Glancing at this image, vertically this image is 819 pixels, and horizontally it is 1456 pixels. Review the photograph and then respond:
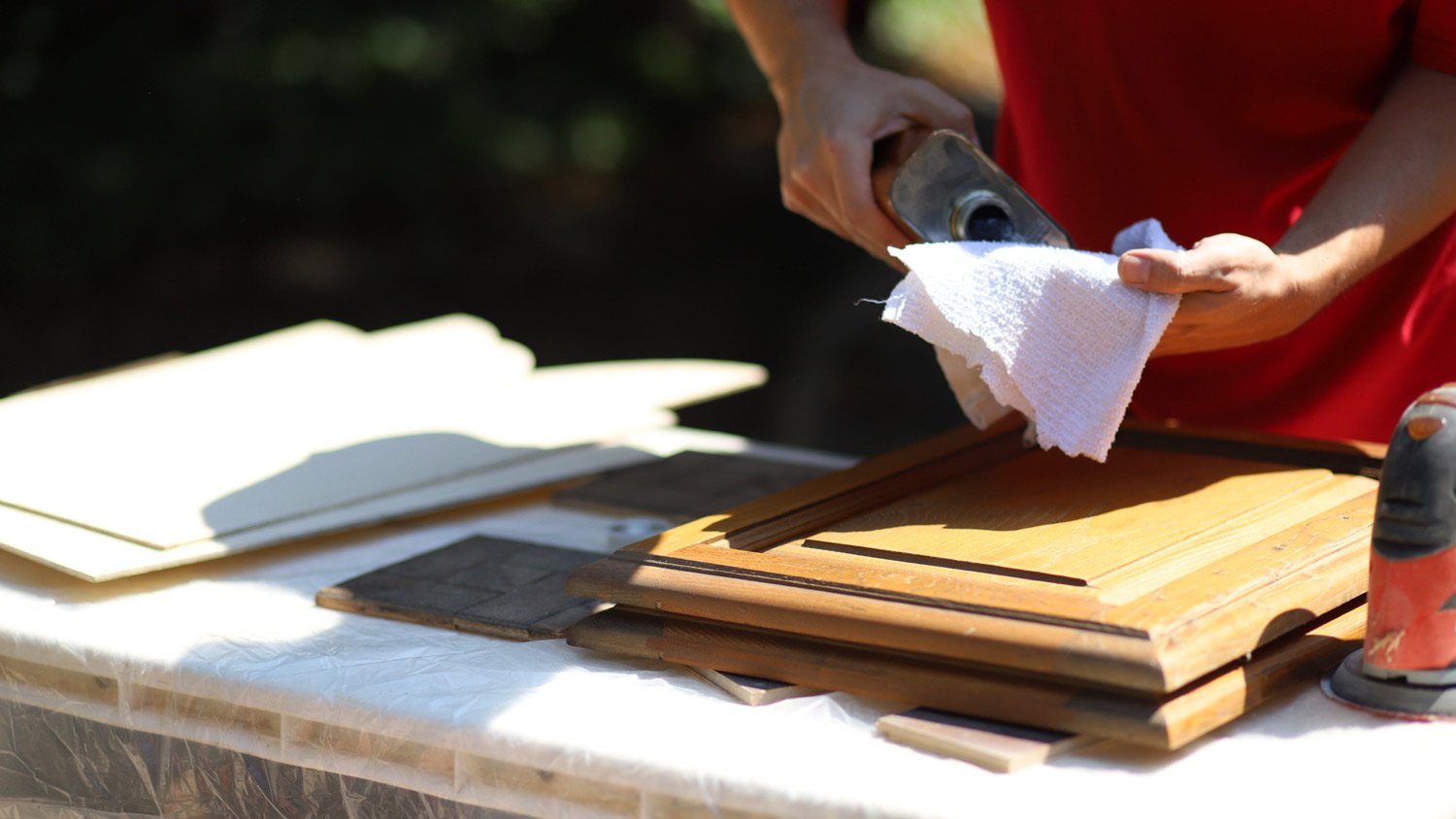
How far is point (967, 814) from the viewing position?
2.56 ft

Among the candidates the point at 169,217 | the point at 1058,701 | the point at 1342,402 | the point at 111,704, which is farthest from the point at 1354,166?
the point at 169,217

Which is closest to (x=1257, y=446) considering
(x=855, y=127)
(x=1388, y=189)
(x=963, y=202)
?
(x=1388, y=189)

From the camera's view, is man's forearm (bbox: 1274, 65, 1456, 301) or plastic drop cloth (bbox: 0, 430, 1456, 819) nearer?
plastic drop cloth (bbox: 0, 430, 1456, 819)

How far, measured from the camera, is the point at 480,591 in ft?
3.80

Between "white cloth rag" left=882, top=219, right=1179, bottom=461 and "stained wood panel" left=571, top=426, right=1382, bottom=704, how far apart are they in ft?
0.27

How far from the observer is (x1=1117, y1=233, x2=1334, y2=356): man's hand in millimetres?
1036

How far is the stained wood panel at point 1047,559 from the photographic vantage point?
0.87 meters

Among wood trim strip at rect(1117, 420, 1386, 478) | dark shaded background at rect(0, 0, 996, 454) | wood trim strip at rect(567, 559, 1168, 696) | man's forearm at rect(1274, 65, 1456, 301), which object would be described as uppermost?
dark shaded background at rect(0, 0, 996, 454)

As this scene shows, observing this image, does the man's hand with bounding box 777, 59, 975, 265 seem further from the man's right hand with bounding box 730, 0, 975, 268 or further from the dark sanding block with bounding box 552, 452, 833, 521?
the dark sanding block with bounding box 552, 452, 833, 521

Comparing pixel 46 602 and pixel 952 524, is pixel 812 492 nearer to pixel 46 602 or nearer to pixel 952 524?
pixel 952 524

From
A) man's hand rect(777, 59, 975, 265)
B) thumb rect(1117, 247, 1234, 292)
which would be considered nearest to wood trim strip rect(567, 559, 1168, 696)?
thumb rect(1117, 247, 1234, 292)

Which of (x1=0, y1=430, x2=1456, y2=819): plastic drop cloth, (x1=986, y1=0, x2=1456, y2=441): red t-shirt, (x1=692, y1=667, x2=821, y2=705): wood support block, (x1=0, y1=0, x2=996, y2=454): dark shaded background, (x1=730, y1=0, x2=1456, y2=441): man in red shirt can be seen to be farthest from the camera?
(x1=0, y1=0, x2=996, y2=454): dark shaded background

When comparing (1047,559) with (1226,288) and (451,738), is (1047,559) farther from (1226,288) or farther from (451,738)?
(451,738)

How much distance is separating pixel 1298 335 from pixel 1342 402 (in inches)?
3.3
